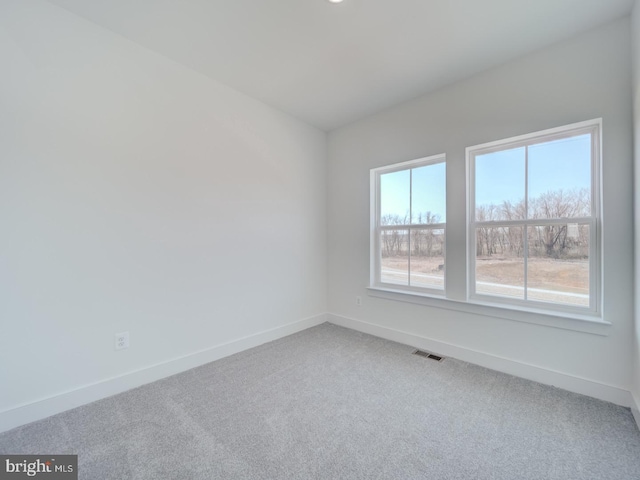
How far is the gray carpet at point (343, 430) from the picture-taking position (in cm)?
138

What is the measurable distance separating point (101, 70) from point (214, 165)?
3.33 feet

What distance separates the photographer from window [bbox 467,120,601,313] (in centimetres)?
208

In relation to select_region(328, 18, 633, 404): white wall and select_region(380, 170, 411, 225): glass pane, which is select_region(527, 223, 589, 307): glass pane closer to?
select_region(328, 18, 633, 404): white wall

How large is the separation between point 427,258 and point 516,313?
932mm

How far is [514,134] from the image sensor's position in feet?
7.55

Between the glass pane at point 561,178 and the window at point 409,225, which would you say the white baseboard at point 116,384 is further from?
the glass pane at point 561,178

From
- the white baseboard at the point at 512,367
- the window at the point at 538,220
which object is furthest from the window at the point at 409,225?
the white baseboard at the point at 512,367

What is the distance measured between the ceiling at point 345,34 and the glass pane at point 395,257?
1590 millimetres

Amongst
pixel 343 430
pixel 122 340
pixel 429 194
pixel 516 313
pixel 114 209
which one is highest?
pixel 429 194

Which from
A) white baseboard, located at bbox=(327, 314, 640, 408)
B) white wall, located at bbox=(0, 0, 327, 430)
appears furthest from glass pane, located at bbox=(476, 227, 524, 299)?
white wall, located at bbox=(0, 0, 327, 430)

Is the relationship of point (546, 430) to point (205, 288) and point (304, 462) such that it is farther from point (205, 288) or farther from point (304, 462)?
point (205, 288)

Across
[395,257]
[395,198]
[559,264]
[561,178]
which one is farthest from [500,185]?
[395,257]

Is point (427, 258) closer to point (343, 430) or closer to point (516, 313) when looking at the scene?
point (516, 313)

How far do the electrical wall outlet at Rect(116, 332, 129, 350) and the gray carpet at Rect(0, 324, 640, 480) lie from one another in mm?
347
